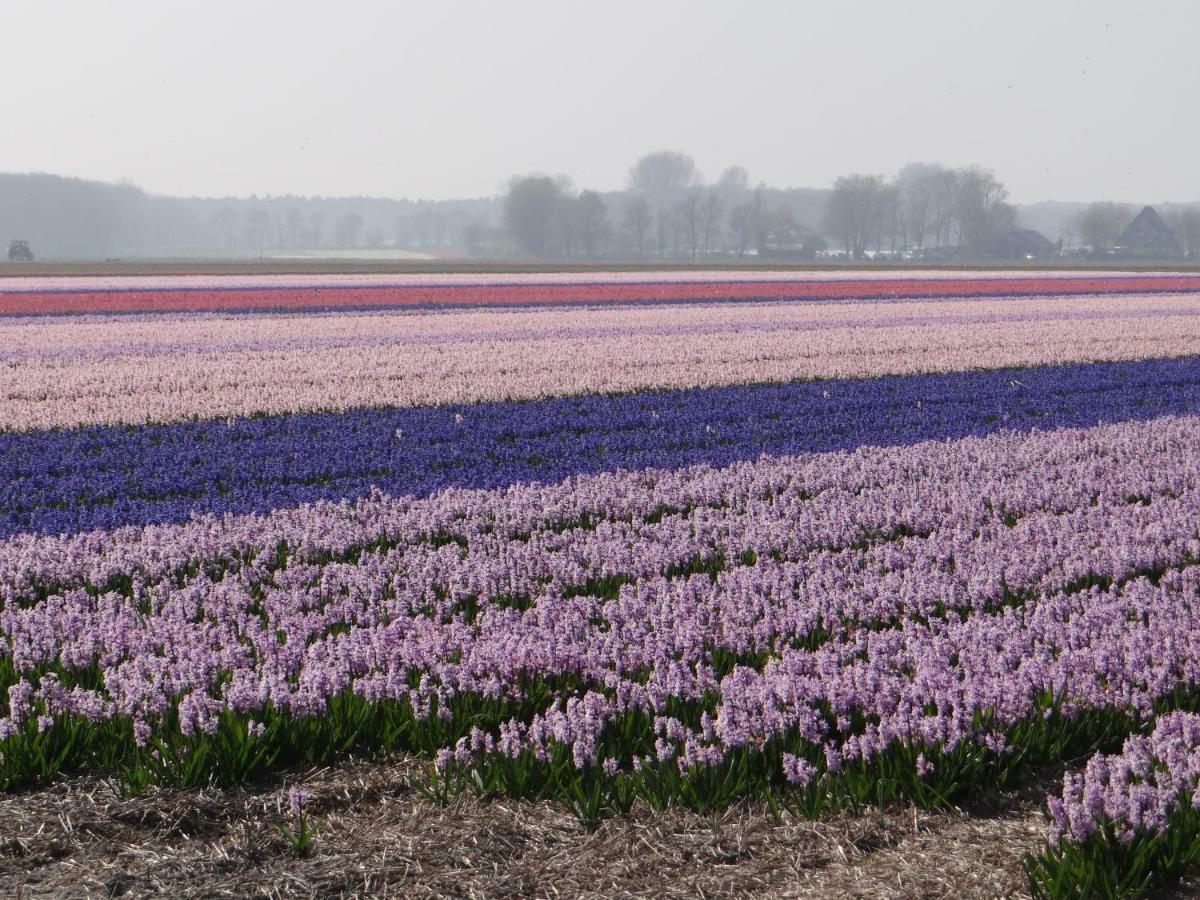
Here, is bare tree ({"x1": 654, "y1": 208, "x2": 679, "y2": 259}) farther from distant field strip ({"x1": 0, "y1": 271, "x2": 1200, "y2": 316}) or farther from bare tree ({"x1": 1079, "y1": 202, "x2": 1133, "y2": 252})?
distant field strip ({"x1": 0, "y1": 271, "x2": 1200, "y2": 316})

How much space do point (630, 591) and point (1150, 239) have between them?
152954 mm

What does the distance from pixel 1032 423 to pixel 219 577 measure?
35.8ft

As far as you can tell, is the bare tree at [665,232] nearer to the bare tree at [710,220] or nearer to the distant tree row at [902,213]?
the bare tree at [710,220]

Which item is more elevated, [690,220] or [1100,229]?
[690,220]

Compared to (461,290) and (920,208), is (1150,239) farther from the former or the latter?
(461,290)

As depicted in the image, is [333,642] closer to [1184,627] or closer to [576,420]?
[1184,627]

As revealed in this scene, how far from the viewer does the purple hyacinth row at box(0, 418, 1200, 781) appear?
245 inches

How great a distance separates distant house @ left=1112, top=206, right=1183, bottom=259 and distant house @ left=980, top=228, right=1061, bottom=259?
24.7 feet

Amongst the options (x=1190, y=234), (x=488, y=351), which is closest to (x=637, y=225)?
(x=1190, y=234)

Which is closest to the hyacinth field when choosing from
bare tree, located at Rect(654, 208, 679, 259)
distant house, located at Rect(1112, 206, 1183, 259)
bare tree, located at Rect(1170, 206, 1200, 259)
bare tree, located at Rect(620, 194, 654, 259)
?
distant house, located at Rect(1112, 206, 1183, 259)

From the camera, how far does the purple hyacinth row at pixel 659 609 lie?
20.4 ft

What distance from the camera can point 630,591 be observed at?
8.34 m

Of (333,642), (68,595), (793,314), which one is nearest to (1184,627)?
(333,642)

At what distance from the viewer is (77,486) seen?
12195 millimetres
